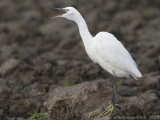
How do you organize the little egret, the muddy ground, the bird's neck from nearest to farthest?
the little egret
the bird's neck
the muddy ground

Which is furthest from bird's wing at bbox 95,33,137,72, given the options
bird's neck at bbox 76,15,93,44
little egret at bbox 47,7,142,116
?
bird's neck at bbox 76,15,93,44

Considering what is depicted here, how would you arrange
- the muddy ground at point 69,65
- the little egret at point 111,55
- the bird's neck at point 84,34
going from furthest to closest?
the muddy ground at point 69,65
the bird's neck at point 84,34
the little egret at point 111,55

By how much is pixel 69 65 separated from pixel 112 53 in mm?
3018

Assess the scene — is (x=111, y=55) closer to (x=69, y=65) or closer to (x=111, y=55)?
(x=111, y=55)

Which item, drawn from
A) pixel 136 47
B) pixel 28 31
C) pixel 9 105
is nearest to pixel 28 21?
pixel 28 31

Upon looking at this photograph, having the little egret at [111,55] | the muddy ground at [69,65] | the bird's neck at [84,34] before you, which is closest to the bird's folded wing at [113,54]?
the little egret at [111,55]

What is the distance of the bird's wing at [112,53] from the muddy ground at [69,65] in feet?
2.04

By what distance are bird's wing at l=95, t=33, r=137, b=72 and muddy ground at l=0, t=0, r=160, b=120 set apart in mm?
622

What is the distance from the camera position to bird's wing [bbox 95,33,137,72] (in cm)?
558

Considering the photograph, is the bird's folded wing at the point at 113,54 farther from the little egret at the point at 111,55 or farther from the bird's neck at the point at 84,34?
the bird's neck at the point at 84,34

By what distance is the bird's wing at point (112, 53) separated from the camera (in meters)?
5.58

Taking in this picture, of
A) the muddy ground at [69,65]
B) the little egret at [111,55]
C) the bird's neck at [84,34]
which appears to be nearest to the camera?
the little egret at [111,55]

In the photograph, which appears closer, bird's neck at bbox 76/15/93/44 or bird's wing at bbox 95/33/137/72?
bird's wing at bbox 95/33/137/72

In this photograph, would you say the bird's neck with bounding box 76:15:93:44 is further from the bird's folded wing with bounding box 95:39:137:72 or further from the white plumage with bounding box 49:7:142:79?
the bird's folded wing with bounding box 95:39:137:72
